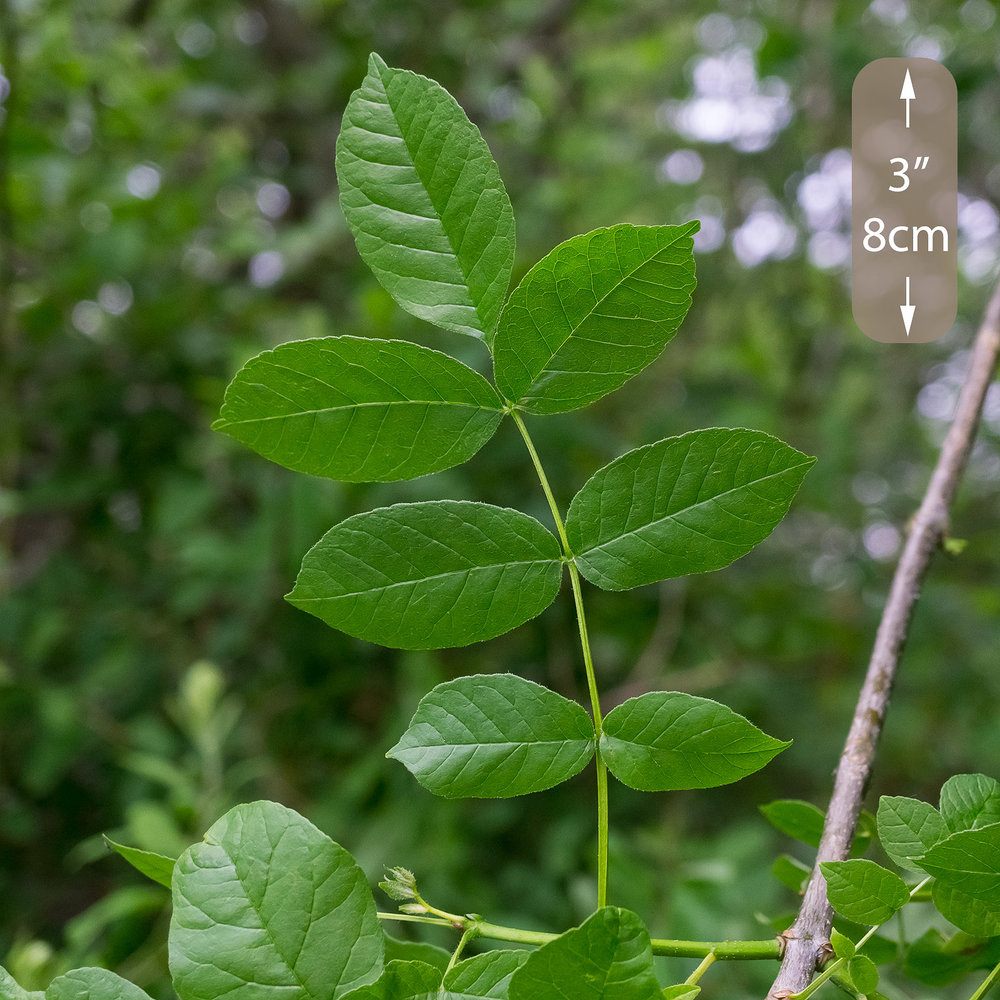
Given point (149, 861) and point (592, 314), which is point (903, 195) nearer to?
point (592, 314)

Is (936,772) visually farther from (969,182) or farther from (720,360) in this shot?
(969,182)

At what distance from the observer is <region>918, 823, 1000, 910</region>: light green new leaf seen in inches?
9.5

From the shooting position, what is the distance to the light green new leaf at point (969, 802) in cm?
27

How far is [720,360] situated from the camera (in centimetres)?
144

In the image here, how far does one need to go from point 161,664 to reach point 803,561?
959mm

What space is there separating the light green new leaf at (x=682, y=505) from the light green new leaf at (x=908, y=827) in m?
0.09

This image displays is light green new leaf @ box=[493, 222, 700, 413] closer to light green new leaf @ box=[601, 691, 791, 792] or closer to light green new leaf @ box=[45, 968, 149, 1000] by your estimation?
light green new leaf @ box=[601, 691, 791, 792]

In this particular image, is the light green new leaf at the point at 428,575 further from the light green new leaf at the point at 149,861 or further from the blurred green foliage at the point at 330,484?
the blurred green foliage at the point at 330,484

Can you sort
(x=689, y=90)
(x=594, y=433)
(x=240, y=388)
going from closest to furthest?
(x=240, y=388), (x=594, y=433), (x=689, y=90)

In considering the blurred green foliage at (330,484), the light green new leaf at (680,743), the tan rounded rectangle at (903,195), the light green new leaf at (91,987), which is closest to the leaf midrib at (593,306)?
the light green new leaf at (680,743)

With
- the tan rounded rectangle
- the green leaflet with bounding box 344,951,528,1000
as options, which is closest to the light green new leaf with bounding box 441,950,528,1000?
the green leaflet with bounding box 344,951,528,1000

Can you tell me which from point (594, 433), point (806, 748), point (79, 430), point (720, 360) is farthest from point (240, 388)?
point (720, 360)

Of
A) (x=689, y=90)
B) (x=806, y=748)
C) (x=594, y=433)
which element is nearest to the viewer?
(x=594, y=433)

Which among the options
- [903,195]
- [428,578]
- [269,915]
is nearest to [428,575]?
[428,578]
